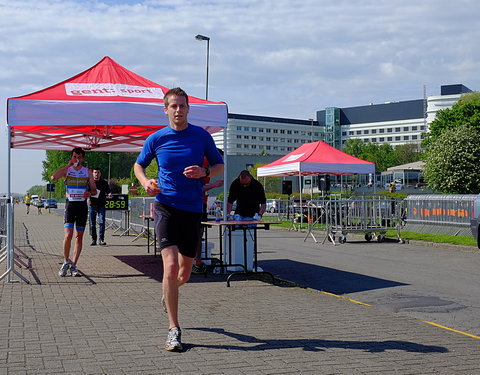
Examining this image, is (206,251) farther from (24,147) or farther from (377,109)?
(377,109)

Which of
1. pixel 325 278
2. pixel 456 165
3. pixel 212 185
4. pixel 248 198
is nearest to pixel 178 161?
pixel 212 185

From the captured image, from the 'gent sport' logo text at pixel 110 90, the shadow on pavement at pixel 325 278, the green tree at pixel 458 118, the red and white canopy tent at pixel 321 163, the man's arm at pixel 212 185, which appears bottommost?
the shadow on pavement at pixel 325 278

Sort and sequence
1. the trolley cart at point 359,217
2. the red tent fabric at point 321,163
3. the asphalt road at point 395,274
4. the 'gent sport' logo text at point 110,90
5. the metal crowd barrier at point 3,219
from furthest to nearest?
the red tent fabric at point 321,163, the trolley cart at point 359,217, the metal crowd barrier at point 3,219, the 'gent sport' logo text at point 110,90, the asphalt road at point 395,274

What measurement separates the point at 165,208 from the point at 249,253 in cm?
538

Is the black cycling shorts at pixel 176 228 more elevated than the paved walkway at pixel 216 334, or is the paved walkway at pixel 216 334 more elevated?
the black cycling shorts at pixel 176 228

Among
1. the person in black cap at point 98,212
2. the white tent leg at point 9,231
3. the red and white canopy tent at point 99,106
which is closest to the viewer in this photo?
the white tent leg at point 9,231

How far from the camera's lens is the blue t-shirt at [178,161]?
5.38 meters

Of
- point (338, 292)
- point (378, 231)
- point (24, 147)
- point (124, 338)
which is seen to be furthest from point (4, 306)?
point (378, 231)

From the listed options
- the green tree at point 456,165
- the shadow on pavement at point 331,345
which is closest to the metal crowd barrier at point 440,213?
the shadow on pavement at point 331,345

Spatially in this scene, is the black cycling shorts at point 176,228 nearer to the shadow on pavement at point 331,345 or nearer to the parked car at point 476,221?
the shadow on pavement at point 331,345

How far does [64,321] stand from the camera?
635 cm

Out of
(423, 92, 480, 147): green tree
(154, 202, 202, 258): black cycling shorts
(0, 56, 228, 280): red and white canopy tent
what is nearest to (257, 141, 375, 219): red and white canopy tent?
(0, 56, 228, 280): red and white canopy tent

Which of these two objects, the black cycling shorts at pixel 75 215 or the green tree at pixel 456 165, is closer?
the black cycling shorts at pixel 75 215

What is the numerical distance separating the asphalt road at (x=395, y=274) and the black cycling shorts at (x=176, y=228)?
3.11 meters
